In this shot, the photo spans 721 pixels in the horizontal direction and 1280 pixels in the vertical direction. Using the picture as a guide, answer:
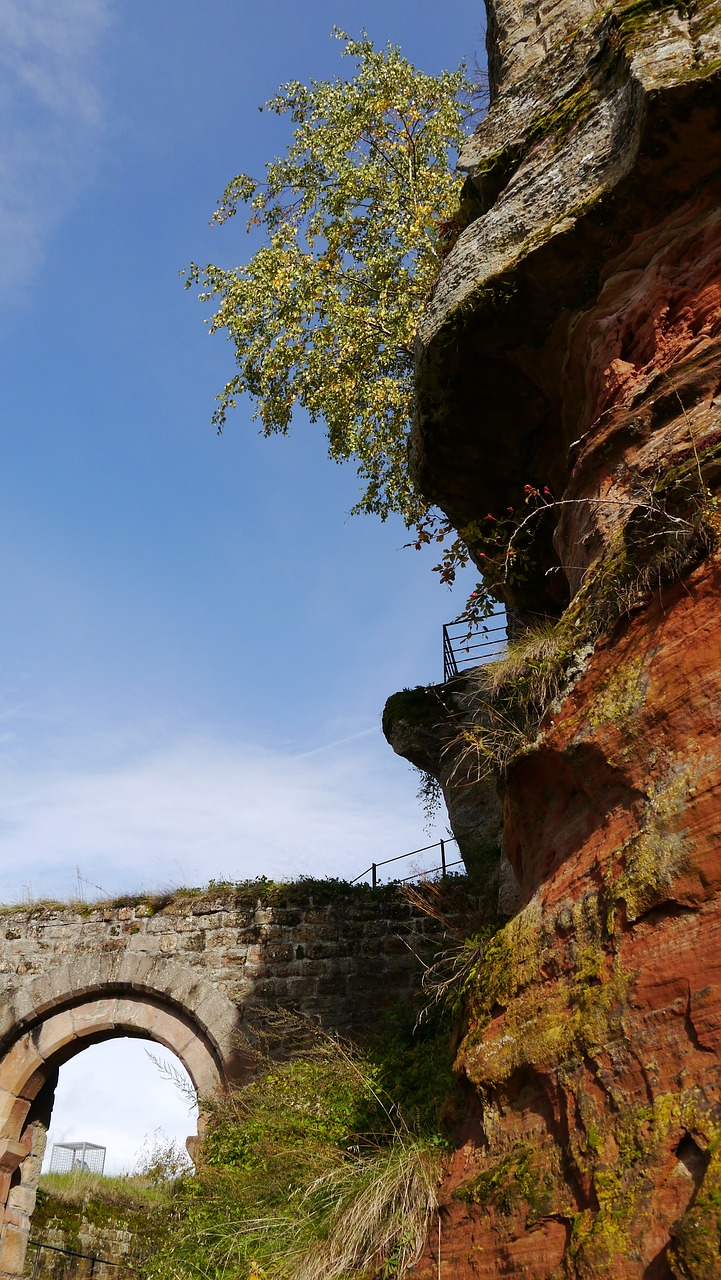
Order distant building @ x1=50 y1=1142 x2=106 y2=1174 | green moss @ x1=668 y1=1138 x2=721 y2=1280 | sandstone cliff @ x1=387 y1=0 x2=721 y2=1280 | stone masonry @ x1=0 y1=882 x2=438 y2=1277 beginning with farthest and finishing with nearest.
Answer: distant building @ x1=50 y1=1142 x2=106 y2=1174 < stone masonry @ x1=0 y1=882 x2=438 y2=1277 < sandstone cliff @ x1=387 y1=0 x2=721 y2=1280 < green moss @ x1=668 y1=1138 x2=721 y2=1280

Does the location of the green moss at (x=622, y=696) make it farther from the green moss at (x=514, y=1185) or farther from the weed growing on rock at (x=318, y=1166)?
the weed growing on rock at (x=318, y=1166)

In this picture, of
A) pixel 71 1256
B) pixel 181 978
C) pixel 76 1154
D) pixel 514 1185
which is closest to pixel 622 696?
pixel 514 1185

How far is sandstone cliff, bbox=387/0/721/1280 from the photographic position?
2.86 metres

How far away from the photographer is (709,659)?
3229 millimetres

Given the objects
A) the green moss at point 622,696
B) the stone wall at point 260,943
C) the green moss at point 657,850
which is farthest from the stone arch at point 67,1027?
the green moss at point 657,850

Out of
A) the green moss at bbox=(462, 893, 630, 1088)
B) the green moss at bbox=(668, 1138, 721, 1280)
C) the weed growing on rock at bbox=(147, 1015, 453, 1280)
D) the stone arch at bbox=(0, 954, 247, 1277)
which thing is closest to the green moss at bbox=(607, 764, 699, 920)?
the green moss at bbox=(462, 893, 630, 1088)

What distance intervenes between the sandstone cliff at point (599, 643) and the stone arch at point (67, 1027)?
603 cm

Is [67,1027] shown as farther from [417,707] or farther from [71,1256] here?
[417,707]

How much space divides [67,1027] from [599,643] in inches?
330

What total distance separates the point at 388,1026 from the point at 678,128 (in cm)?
722

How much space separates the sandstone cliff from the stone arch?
6032 mm

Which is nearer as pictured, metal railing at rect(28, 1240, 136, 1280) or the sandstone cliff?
the sandstone cliff

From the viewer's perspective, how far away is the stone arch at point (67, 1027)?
30.7 ft

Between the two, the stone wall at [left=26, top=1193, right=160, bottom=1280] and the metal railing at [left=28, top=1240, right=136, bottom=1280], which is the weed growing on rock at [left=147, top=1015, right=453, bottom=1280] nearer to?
the metal railing at [left=28, top=1240, right=136, bottom=1280]
